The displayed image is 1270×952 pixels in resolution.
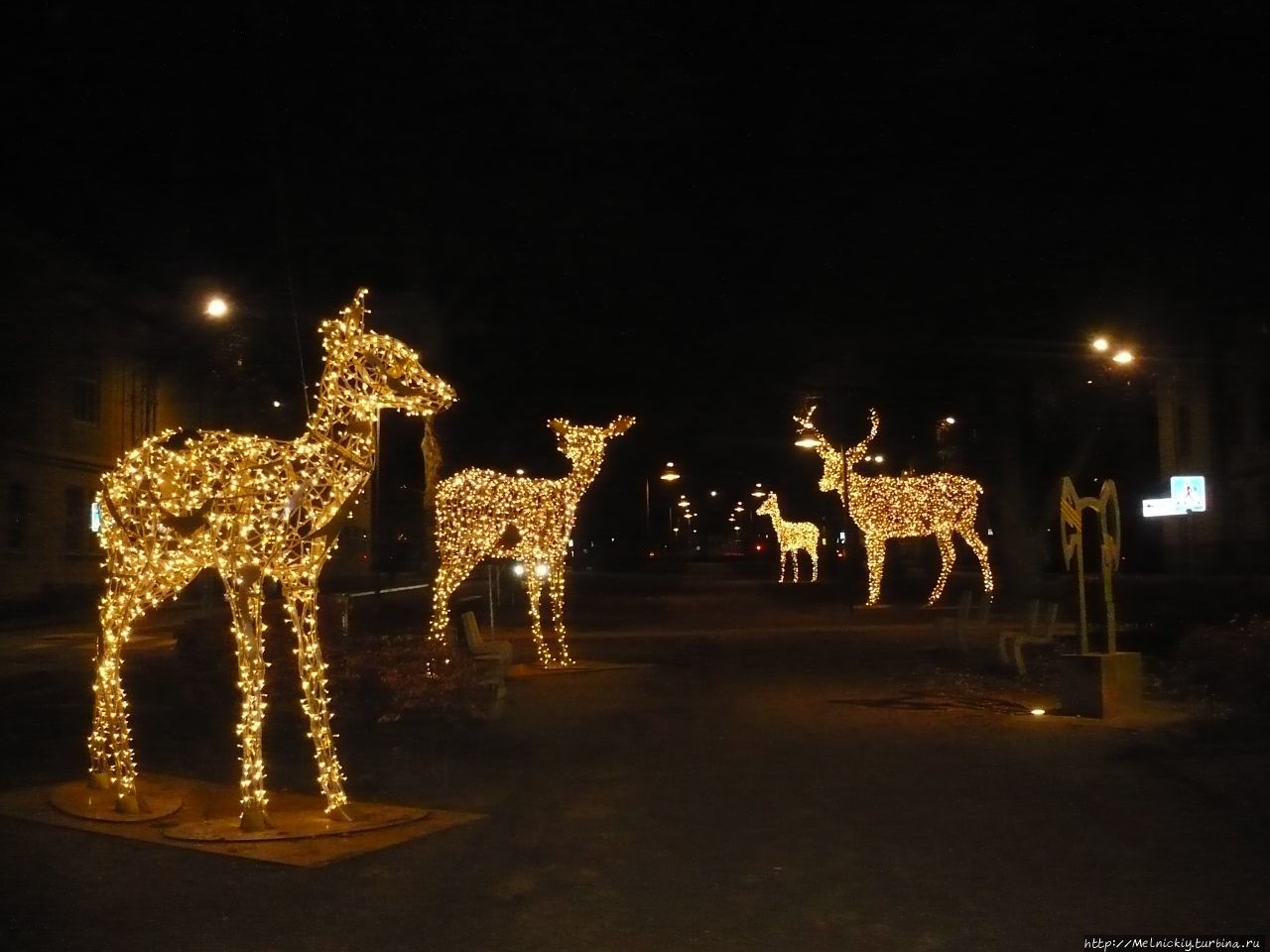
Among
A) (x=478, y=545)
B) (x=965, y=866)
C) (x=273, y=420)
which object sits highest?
(x=273, y=420)

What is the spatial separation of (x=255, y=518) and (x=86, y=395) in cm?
4152

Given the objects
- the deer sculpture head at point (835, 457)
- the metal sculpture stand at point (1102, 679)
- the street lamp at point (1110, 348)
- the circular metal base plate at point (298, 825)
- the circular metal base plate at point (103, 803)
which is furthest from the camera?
the deer sculpture head at point (835, 457)

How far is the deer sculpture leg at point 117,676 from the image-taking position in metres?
10.0

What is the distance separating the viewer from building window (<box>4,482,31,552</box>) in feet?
141

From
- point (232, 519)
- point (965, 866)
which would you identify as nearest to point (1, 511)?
point (232, 519)

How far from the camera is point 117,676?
1028cm

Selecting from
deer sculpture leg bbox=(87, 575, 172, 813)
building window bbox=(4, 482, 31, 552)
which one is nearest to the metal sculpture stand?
deer sculpture leg bbox=(87, 575, 172, 813)

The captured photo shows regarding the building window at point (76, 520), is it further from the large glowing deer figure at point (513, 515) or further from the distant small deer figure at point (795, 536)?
the large glowing deer figure at point (513, 515)

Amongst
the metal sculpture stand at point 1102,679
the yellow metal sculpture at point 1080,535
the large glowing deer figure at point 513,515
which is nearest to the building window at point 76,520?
the large glowing deer figure at point 513,515

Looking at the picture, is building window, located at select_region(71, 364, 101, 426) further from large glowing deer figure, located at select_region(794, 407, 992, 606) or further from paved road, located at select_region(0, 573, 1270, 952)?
paved road, located at select_region(0, 573, 1270, 952)

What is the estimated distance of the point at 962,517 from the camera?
3488 cm

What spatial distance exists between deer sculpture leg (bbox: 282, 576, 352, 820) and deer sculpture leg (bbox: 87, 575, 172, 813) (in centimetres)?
124

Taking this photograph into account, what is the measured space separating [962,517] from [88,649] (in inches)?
824

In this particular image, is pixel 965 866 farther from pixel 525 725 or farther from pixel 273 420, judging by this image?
pixel 273 420
